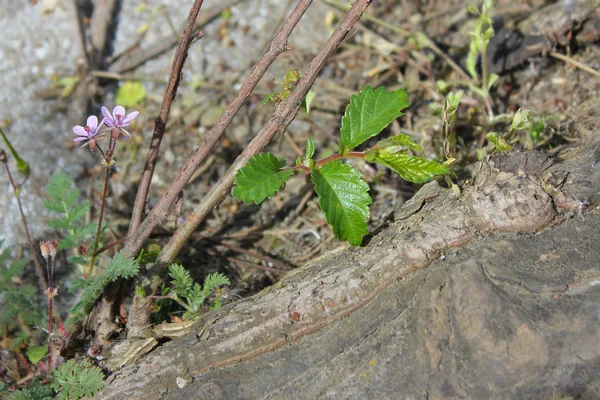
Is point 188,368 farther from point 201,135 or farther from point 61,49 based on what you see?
point 61,49

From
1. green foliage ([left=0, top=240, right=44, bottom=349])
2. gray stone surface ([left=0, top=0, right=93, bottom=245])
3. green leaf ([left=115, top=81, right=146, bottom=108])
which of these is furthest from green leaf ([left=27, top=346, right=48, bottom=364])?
green leaf ([left=115, top=81, right=146, bottom=108])

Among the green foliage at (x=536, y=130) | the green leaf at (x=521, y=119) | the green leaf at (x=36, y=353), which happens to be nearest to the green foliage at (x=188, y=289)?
the green leaf at (x=36, y=353)

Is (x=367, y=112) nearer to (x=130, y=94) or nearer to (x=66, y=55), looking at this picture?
(x=130, y=94)

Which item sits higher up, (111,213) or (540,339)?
(111,213)

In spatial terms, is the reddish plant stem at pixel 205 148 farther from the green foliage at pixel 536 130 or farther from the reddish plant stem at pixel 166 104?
the green foliage at pixel 536 130

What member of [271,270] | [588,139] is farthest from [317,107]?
[588,139]

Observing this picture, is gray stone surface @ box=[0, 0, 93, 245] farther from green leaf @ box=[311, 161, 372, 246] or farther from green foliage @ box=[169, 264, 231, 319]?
green leaf @ box=[311, 161, 372, 246]

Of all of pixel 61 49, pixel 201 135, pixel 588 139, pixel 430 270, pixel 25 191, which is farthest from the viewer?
pixel 61 49
